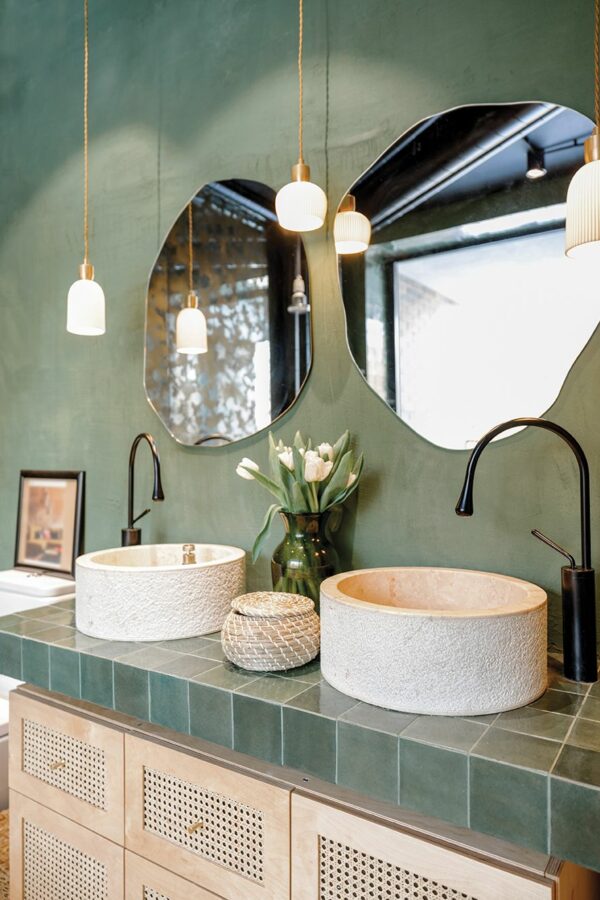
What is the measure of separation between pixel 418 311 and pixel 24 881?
5.31 ft

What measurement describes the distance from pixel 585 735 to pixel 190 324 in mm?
1448

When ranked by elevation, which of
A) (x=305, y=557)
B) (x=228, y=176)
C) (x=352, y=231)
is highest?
(x=228, y=176)

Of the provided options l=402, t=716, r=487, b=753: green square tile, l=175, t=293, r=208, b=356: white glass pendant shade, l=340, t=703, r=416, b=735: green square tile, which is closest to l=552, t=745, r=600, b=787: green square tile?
l=402, t=716, r=487, b=753: green square tile

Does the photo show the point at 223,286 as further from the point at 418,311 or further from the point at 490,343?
the point at 490,343

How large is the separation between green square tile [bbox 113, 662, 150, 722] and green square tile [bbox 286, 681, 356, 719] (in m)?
0.32

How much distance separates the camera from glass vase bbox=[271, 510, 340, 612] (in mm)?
1457

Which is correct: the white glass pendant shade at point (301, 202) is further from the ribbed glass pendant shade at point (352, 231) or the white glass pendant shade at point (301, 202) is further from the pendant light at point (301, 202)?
the ribbed glass pendant shade at point (352, 231)

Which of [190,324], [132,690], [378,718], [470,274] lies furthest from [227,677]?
[190,324]

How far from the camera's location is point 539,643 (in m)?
1.03

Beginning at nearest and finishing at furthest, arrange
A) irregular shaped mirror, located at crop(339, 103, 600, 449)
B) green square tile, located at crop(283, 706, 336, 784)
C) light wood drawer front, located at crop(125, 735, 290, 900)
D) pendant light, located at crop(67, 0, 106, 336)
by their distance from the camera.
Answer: green square tile, located at crop(283, 706, 336, 784) < light wood drawer front, located at crop(125, 735, 290, 900) < irregular shaped mirror, located at crop(339, 103, 600, 449) < pendant light, located at crop(67, 0, 106, 336)

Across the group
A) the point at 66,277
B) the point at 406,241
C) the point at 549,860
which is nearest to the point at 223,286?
the point at 406,241

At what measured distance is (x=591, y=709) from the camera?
3.32ft

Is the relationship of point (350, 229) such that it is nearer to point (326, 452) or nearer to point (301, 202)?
point (301, 202)

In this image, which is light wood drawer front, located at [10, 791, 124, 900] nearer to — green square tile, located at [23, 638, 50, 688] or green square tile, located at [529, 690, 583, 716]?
green square tile, located at [23, 638, 50, 688]
